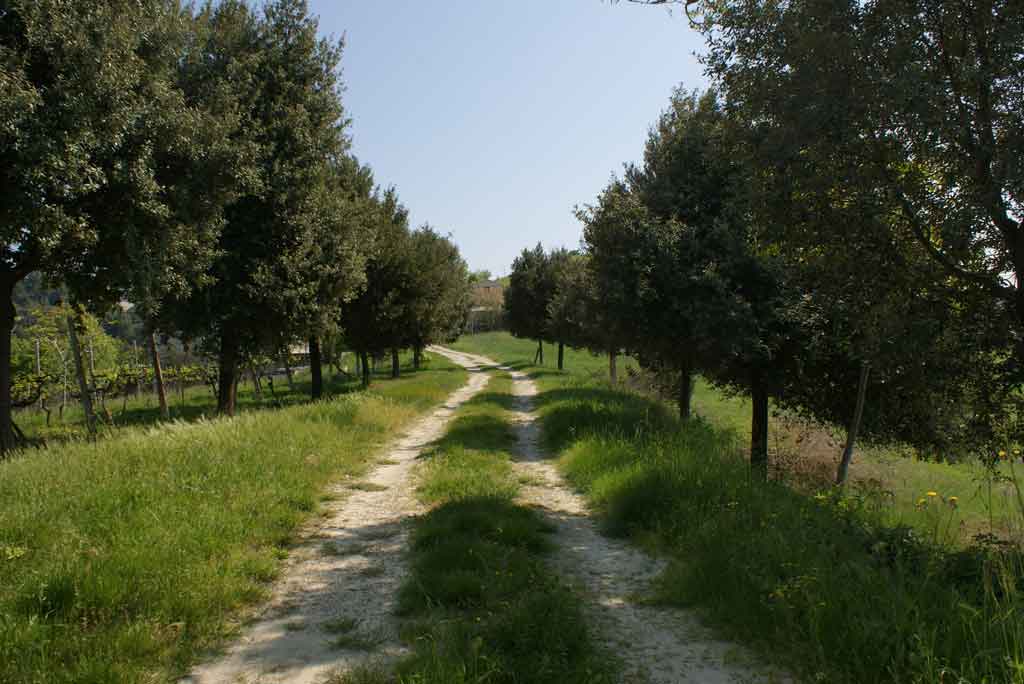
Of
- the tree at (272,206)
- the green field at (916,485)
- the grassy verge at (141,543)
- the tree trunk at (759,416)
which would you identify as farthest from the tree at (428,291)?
the grassy verge at (141,543)

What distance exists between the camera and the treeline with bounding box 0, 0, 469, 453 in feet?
29.8

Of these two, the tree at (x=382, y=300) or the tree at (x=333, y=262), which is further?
the tree at (x=382, y=300)

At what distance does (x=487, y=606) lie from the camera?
437 cm

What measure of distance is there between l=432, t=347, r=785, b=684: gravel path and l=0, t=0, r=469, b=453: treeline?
27.9ft

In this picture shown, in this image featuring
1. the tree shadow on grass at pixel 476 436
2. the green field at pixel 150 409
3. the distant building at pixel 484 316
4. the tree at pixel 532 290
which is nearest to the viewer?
the tree shadow on grass at pixel 476 436

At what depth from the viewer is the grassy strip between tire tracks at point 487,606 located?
3484 millimetres

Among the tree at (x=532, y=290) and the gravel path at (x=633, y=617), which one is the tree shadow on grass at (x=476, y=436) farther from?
the tree at (x=532, y=290)

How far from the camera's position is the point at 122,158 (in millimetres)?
10617

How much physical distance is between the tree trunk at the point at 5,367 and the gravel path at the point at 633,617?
9.41m

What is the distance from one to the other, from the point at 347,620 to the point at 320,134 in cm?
1585

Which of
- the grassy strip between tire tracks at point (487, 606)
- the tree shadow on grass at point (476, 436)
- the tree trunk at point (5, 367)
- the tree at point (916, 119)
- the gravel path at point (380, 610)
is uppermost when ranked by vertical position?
the tree at point (916, 119)

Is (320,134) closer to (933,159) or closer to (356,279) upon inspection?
(356,279)

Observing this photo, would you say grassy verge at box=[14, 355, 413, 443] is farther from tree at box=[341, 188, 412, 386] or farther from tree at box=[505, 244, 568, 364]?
tree at box=[505, 244, 568, 364]

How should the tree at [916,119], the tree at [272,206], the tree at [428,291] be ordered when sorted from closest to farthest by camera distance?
1. the tree at [916,119]
2. the tree at [272,206]
3. the tree at [428,291]
